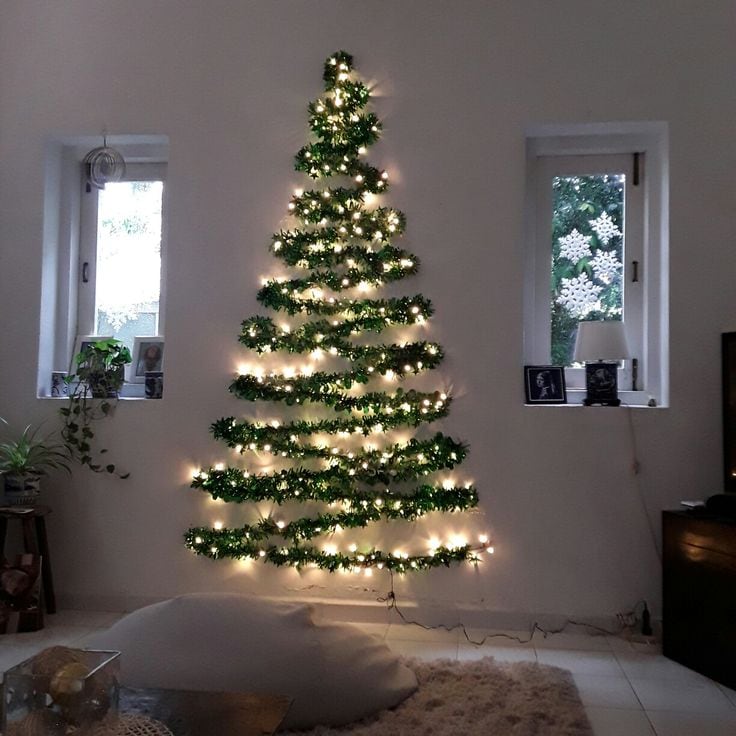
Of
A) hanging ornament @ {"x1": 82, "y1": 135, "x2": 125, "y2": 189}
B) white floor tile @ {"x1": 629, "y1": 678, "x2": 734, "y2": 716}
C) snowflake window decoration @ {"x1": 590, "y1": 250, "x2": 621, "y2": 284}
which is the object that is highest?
hanging ornament @ {"x1": 82, "y1": 135, "x2": 125, "y2": 189}

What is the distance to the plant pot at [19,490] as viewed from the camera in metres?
3.66

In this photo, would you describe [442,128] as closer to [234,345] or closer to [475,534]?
[234,345]

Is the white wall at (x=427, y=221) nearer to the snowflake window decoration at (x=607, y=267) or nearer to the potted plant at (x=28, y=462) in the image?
the potted plant at (x=28, y=462)

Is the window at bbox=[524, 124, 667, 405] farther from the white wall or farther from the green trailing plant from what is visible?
the green trailing plant

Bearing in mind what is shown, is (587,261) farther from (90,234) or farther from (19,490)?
(19,490)

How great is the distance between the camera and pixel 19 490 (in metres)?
3.66

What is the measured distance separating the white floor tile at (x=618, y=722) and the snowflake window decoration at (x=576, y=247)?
214 centimetres

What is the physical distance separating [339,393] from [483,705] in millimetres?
1584

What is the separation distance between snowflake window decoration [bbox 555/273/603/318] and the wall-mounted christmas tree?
30.0 inches

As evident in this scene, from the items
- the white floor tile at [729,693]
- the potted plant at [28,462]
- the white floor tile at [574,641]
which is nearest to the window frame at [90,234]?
the potted plant at [28,462]

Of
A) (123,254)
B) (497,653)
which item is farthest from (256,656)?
(123,254)

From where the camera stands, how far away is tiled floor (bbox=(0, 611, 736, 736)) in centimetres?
254

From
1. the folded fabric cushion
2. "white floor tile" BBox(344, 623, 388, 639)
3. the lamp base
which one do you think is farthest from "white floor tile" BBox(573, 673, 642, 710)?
the lamp base

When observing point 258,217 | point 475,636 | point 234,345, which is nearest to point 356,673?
point 475,636
